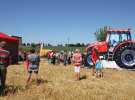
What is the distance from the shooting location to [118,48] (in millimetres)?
23859

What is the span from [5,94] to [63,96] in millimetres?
1966

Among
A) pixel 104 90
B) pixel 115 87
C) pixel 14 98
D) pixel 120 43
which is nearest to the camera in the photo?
pixel 14 98

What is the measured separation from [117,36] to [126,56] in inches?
67.0

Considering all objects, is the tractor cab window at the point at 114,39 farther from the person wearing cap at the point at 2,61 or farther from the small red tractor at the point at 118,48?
the person wearing cap at the point at 2,61

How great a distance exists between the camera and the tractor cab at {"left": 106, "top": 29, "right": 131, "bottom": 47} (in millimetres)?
24898

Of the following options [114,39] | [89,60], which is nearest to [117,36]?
Result: [114,39]

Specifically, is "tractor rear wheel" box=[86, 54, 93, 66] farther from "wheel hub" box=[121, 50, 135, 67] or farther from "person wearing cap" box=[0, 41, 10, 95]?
"person wearing cap" box=[0, 41, 10, 95]

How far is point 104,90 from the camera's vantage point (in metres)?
14.4

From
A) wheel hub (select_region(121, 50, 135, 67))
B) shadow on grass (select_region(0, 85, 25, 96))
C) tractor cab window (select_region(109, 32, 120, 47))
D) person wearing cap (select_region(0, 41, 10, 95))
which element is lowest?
shadow on grass (select_region(0, 85, 25, 96))

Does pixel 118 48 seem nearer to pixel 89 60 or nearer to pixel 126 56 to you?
pixel 126 56

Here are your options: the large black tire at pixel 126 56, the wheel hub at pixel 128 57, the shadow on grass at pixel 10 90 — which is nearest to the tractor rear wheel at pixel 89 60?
the large black tire at pixel 126 56

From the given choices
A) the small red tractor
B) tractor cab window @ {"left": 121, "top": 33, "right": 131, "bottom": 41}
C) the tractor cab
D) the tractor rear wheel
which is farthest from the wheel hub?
the tractor rear wheel

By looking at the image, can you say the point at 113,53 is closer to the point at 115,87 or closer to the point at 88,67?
the point at 88,67

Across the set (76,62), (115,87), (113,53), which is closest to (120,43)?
(113,53)
